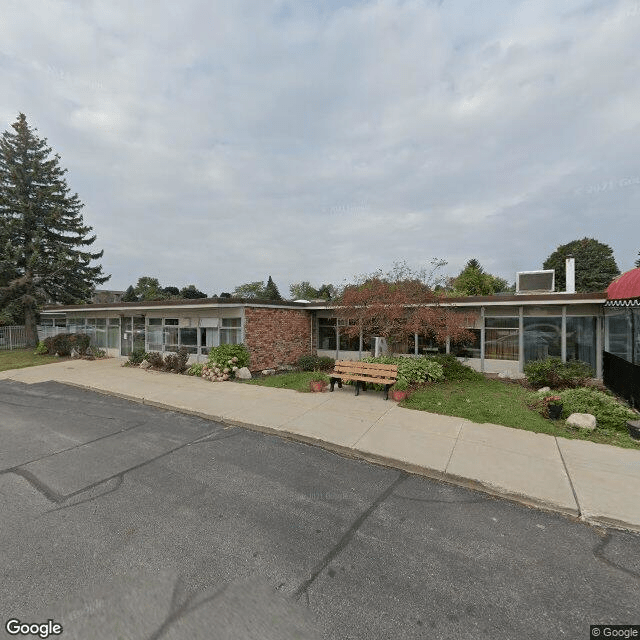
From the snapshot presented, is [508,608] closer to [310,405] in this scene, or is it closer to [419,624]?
[419,624]

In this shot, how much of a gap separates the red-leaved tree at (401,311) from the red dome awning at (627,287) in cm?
383

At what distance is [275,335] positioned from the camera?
13.3m

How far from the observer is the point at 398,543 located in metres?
3.05

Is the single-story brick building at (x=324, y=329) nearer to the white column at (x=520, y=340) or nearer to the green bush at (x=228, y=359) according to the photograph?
the white column at (x=520, y=340)

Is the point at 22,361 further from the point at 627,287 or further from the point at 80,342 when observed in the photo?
the point at 627,287

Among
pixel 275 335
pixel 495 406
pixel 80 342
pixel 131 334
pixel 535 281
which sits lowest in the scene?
pixel 495 406

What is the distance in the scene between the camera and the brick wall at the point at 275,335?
12.4 m

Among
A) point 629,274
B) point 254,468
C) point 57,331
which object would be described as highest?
point 629,274

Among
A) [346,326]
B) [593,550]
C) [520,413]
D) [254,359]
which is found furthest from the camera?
[346,326]

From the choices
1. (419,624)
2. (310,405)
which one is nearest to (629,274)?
(310,405)

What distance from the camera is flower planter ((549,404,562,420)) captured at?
20.9 ft

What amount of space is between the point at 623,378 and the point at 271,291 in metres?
52.0

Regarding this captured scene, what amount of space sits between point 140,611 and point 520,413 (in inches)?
285

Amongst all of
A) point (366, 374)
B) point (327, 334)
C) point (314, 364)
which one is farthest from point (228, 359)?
point (327, 334)
